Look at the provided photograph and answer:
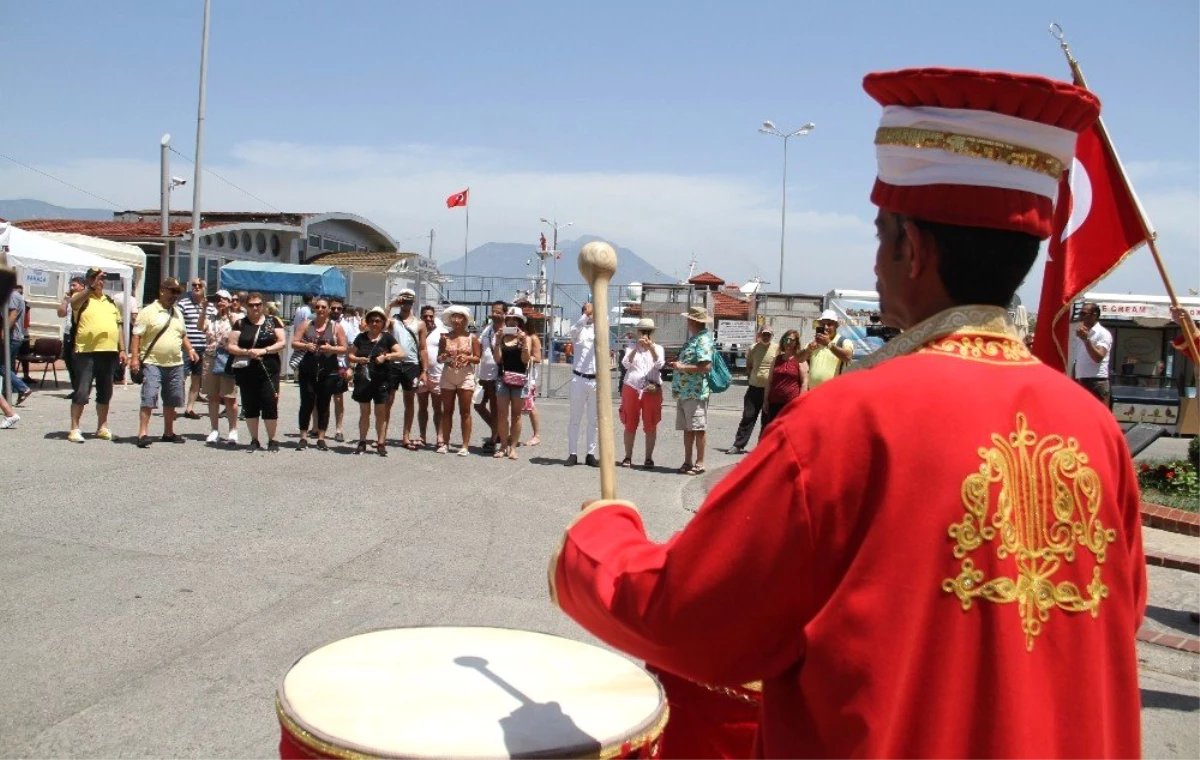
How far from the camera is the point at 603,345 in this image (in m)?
2.04

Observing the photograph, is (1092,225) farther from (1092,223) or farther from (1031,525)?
(1031,525)

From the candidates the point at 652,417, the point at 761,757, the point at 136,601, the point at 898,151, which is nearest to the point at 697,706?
the point at 761,757

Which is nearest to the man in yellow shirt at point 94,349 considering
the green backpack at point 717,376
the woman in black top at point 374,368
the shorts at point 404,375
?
the woman in black top at point 374,368

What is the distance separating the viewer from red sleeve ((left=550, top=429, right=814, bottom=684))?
1.47 metres

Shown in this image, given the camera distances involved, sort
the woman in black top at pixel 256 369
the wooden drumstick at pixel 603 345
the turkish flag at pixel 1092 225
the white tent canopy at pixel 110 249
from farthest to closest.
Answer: the white tent canopy at pixel 110 249
the woman in black top at pixel 256 369
the turkish flag at pixel 1092 225
the wooden drumstick at pixel 603 345

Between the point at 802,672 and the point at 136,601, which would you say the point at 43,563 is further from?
the point at 802,672

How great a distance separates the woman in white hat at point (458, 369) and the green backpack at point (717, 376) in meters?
2.83

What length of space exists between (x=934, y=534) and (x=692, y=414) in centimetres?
1095

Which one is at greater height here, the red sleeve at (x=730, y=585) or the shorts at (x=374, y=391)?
the red sleeve at (x=730, y=585)

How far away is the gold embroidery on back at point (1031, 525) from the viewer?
150 centimetres

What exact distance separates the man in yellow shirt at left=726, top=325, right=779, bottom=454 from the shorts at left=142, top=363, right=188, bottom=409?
264 inches

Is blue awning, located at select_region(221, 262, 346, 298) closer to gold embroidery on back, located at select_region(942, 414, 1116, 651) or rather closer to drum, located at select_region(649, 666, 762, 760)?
drum, located at select_region(649, 666, 762, 760)

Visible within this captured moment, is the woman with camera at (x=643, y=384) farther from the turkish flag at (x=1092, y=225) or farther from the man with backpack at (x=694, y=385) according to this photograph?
the turkish flag at (x=1092, y=225)

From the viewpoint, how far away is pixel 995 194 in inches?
63.9
